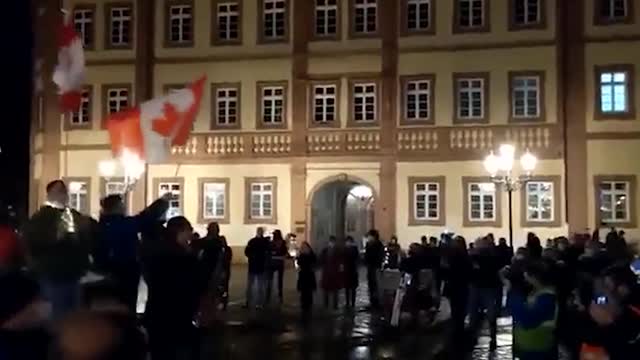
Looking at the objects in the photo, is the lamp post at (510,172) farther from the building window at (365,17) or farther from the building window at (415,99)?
the building window at (365,17)

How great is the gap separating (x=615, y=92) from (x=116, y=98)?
1830 cm

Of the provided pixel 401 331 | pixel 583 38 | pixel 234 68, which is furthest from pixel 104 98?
pixel 401 331

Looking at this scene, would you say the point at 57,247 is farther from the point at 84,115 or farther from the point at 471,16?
the point at 84,115

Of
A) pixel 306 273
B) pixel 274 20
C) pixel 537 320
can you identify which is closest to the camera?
pixel 537 320

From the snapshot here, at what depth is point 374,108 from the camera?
40.5m

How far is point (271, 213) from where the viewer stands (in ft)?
136

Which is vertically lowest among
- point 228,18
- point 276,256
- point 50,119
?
point 276,256

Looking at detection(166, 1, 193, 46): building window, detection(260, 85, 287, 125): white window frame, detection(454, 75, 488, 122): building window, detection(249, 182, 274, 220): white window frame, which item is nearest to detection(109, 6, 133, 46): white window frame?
detection(166, 1, 193, 46): building window

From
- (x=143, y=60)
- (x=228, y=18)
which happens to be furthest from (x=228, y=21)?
(x=143, y=60)

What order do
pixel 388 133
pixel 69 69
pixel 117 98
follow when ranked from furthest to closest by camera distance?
1. pixel 117 98
2. pixel 388 133
3. pixel 69 69

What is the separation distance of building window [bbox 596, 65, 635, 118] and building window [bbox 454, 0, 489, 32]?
4289mm

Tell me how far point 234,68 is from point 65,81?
23.5 meters

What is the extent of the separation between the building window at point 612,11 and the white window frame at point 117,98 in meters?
17.4

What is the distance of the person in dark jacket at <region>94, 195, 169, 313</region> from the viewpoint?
10.7 m
